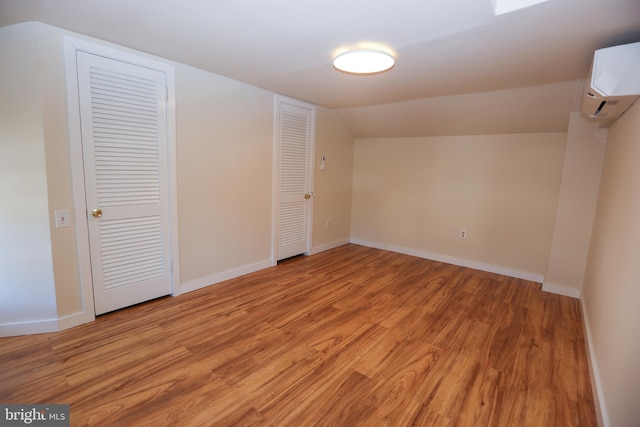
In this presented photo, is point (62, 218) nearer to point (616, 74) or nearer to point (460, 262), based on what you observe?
point (616, 74)

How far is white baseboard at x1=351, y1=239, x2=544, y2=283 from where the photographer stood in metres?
3.69

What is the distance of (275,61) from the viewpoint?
98.0 inches

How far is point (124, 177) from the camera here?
2465 mm

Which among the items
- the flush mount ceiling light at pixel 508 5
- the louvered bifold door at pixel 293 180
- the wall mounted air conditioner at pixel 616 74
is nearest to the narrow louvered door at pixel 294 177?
the louvered bifold door at pixel 293 180

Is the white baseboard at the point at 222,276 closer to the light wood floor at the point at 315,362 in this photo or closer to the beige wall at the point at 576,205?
the light wood floor at the point at 315,362

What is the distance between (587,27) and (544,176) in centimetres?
228

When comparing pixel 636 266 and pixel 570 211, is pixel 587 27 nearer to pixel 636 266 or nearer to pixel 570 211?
pixel 636 266

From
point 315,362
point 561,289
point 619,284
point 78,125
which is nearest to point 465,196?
Result: point 561,289

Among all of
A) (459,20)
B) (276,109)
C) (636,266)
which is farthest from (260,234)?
(636,266)

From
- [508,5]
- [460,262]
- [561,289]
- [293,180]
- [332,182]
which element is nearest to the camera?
[508,5]

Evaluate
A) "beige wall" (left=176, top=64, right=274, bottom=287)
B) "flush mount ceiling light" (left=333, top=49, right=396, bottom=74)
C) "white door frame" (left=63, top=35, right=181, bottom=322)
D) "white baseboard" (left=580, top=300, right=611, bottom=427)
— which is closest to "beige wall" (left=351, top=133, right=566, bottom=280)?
"white baseboard" (left=580, top=300, right=611, bottom=427)

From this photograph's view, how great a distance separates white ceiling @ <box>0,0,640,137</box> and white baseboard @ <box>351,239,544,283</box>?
5.92ft

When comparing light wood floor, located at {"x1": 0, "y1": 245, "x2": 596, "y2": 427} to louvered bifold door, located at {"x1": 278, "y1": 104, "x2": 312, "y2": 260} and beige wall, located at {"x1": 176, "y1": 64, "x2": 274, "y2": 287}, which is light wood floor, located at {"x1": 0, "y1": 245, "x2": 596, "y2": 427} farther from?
louvered bifold door, located at {"x1": 278, "y1": 104, "x2": 312, "y2": 260}

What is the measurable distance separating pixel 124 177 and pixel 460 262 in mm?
4113
